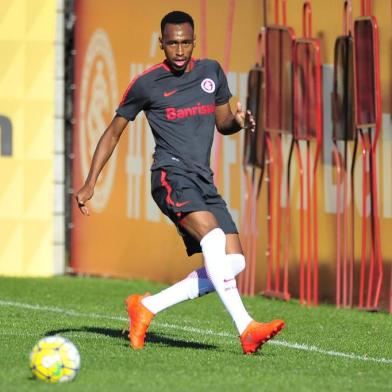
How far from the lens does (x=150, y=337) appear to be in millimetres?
8930

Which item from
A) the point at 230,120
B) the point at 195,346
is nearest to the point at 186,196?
the point at 230,120

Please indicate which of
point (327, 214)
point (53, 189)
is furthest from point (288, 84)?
point (53, 189)

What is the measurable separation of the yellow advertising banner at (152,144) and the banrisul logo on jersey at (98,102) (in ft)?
0.03

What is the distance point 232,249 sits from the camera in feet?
26.8

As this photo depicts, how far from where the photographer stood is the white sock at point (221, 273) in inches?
310

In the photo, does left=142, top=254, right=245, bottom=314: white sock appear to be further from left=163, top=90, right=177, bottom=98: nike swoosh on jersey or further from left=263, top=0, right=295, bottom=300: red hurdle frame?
left=263, top=0, right=295, bottom=300: red hurdle frame

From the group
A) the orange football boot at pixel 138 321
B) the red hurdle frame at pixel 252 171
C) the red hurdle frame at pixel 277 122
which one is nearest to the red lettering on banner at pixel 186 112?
the orange football boot at pixel 138 321

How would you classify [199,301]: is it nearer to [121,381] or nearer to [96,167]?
[96,167]

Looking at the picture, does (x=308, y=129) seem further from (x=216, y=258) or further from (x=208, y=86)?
(x=216, y=258)

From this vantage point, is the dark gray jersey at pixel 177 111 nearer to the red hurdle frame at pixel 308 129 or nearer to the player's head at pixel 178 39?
the player's head at pixel 178 39

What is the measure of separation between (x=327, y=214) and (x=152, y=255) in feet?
8.98

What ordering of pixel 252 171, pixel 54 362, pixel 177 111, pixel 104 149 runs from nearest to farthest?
1. pixel 54 362
2. pixel 177 111
3. pixel 104 149
4. pixel 252 171

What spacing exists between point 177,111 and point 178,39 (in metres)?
0.42

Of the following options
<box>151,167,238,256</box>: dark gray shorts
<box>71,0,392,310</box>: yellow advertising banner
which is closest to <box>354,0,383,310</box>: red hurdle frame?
<box>71,0,392,310</box>: yellow advertising banner
